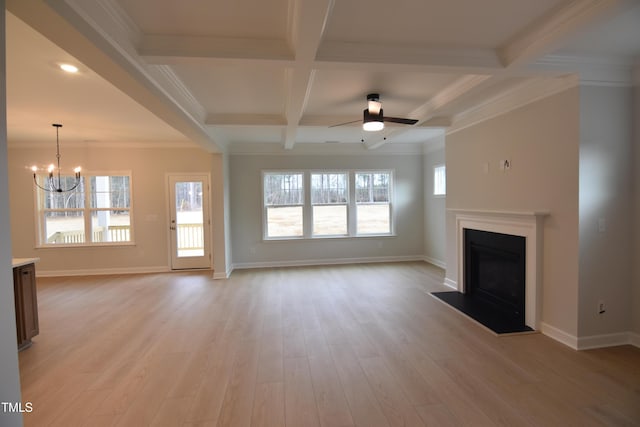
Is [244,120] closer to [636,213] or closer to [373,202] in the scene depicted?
[373,202]

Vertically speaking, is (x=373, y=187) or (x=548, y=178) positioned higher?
(x=373, y=187)

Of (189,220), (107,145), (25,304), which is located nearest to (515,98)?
(25,304)

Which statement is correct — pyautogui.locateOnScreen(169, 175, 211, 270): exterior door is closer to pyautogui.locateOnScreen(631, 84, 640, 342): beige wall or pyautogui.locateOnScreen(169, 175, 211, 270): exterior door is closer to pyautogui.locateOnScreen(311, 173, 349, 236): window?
pyautogui.locateOnScreen(311, 173, 349, 236): window

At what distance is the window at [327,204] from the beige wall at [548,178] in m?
3.09

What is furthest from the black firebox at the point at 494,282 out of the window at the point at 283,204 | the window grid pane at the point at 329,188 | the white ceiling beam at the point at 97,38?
the white ceiling beam at the point at 97,38

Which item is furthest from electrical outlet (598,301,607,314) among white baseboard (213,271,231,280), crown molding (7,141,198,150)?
crown molding (7,141,198,150)

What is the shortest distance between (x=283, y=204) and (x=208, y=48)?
14.9 ft

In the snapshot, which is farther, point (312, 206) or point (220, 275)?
point (312, 206)

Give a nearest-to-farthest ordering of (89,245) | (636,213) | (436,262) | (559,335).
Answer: (636,213) < (559,335) < (89,245) < (436,262)

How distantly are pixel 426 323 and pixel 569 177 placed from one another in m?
2.05

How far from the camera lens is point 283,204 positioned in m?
6.69

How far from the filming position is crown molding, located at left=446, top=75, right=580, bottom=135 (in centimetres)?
292

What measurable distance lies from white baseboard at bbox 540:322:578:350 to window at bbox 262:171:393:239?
395 cm

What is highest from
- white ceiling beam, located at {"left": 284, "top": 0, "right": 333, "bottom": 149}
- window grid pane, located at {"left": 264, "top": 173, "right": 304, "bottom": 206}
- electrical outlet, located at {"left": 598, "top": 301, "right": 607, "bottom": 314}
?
white ceiling beam, located at {"left": 284, "top": 0, "right": 333, "bottom": 149}
